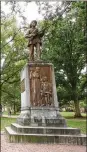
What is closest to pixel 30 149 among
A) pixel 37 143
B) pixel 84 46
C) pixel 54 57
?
pixel 37 143

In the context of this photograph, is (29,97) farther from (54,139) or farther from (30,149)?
(30,149)

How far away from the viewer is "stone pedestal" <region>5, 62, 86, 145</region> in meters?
10.4

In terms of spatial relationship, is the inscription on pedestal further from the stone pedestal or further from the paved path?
the paved path

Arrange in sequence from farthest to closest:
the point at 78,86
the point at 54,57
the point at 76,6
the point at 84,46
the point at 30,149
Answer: the point at 78,86, the point at 54,57, the point at 84,46, the point at 76,6, the point at 30,149

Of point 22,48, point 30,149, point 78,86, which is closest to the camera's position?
point 30,149

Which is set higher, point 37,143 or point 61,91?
point 61,91

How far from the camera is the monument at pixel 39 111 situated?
34.1ft

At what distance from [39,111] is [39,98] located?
62cm

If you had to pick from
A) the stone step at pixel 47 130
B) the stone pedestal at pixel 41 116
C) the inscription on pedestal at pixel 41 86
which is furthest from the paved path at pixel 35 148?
the inscription on pedestal at pixel 41 86

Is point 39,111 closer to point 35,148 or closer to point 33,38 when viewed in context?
point 35,148

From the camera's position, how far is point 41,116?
12.1 metres

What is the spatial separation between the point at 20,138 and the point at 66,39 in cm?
2468

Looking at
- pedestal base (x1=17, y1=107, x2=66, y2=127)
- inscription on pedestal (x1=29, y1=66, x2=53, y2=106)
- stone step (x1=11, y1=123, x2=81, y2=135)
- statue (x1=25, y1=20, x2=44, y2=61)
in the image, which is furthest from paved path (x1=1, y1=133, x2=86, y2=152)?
statue (x1=25, y1=20, x2=44, y2=61)

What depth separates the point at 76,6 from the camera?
13523 millimetres
